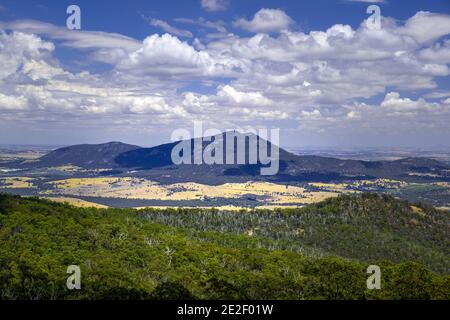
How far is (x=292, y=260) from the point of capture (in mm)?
94875

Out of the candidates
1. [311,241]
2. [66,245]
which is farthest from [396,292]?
[311,241]

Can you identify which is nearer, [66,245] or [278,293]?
[278,293]

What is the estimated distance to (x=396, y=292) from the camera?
64.1 m

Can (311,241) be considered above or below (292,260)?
below

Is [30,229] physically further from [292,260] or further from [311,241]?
[311,241]

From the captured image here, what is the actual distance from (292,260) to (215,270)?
22.0 m

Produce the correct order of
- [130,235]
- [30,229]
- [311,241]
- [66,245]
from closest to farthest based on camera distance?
[66,245] → [30,229] → [130,235] → [311,241]
